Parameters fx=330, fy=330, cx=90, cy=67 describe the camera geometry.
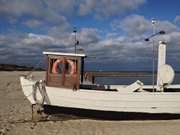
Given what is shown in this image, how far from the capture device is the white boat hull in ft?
51.4

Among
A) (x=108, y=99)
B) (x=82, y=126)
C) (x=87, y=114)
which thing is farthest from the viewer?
(x=87, y=114)

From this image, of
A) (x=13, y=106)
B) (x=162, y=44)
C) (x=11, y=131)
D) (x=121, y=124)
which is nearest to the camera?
(x=11, y=131)

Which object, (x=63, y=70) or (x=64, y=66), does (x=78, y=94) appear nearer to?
(x=63, y=70)

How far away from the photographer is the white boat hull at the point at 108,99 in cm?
1566

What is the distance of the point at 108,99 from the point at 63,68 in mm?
2678

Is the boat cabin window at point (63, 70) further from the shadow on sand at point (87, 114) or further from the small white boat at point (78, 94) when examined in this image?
the shadow on sand at point (87, 114)

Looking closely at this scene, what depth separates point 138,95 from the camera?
15781mm


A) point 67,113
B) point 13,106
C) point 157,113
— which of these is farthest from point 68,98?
point 13,106

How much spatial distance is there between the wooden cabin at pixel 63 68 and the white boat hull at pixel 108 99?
48 centimetres

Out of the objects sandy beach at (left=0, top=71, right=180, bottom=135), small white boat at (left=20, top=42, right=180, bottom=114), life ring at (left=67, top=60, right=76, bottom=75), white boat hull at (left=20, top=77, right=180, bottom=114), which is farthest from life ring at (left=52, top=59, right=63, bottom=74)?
sandy beach at (left=0, top=71, right=180, bottom=135)

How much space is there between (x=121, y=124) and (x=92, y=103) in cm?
168

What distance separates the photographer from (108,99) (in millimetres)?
15680

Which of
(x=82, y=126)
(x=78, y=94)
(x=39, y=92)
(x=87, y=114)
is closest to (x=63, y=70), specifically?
(x=78, y=94)

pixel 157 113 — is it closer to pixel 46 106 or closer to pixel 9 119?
pixel 46 106
